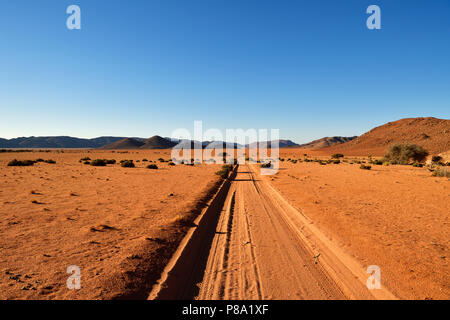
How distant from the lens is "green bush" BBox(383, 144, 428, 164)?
41.1 metres

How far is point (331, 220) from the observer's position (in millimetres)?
10148

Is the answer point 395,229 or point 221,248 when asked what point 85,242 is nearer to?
point 221,248

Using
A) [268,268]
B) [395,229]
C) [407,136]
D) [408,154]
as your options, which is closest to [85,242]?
[268,268]

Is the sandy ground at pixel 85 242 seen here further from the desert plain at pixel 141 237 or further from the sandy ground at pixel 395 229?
the sandy ground at pixel 395 229

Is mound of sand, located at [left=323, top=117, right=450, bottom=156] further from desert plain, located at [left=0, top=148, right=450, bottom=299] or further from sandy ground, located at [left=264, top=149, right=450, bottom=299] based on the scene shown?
desert plain, located at [left=0, top=148, right=450, bottom=299]

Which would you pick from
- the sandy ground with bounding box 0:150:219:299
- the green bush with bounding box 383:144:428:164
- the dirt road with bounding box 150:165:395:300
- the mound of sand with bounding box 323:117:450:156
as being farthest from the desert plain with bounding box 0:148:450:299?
the mound of sand with bounding box 323:117:450:156

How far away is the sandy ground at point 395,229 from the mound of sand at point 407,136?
57440 mm

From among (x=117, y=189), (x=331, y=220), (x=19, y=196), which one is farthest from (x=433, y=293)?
(x=19, y=196)

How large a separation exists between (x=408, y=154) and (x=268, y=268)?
48.0 m

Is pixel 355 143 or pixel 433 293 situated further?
pixel 355 143

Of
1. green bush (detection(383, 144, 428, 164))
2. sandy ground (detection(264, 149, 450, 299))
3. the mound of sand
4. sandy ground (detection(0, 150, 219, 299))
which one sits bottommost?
sandy ground (detection(264, 149, 450, 299))

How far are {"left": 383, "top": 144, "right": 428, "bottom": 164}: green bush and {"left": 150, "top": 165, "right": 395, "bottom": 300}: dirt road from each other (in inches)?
1718
